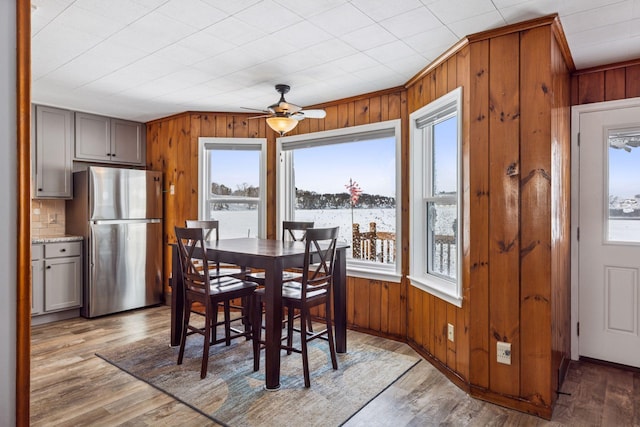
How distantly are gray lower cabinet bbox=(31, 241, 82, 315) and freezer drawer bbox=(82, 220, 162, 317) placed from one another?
0.16 m

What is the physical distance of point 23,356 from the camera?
1319mm

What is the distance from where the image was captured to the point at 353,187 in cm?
419

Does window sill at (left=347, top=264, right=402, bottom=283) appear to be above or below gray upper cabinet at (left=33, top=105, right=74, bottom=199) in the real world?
below

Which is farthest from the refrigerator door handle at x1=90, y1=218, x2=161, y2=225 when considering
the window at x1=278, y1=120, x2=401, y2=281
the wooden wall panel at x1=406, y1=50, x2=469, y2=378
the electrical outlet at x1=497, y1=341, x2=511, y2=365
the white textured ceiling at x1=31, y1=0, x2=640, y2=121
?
the electrical outlet at x1=497, y1=341, x2=511, y2=365

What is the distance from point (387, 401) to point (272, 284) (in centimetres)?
105

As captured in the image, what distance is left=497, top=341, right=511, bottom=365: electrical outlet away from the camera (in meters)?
2.46

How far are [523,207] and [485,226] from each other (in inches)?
9.9

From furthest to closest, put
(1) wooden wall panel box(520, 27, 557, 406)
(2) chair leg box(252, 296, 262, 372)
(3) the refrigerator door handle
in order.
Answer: (3) the refrigerator door handle
(2) chair leg box(252, 296, 262, 372)
(1) wooden wall panel box(520, 27, 557, 406)

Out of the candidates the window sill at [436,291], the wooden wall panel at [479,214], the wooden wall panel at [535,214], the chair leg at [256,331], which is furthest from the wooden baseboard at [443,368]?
the chair leg at [256,331]

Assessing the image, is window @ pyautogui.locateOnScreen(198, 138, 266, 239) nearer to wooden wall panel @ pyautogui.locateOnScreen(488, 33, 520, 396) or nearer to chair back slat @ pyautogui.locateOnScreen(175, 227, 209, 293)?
chair back slat @ pyautogui.locateOnScreen(175, 227, 209, 293)

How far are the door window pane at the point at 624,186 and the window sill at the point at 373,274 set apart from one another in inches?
67.7

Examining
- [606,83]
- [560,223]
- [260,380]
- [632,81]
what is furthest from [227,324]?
[632,81]

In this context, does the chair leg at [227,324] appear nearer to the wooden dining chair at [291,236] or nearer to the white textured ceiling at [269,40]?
the wooden dining chair at [291,236]

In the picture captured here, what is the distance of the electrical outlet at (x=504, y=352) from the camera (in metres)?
2.46
